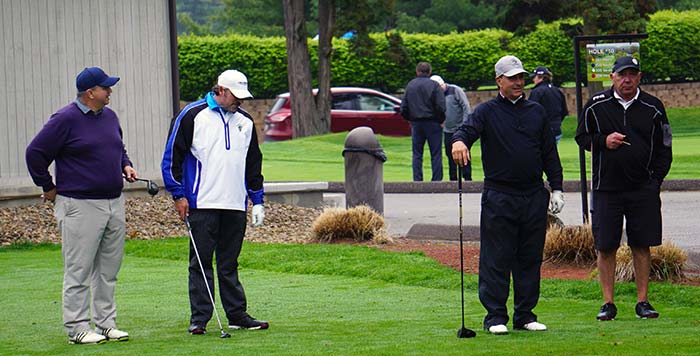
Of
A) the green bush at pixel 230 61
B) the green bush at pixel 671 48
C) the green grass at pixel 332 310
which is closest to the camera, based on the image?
the green grass at pixel 332 310

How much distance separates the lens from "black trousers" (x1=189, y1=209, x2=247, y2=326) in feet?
31.7

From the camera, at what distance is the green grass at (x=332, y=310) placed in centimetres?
871

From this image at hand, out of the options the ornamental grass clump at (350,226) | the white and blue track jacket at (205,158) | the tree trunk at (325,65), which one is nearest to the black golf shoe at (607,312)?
the white and blue track jacket at (205,158)

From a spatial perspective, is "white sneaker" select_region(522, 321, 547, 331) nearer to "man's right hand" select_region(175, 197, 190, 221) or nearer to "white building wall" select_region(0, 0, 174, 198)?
"man's right hand" select_region(175, 197, 190, 221)

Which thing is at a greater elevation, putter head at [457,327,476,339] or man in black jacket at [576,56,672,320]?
man in black jacket at [576,56,672,320]

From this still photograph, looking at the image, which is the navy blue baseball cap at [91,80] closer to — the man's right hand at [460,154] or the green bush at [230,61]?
the man's right hand at [460,154]

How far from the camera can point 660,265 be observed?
12.0 meters

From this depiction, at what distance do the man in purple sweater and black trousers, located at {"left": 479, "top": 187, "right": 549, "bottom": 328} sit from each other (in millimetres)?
2478

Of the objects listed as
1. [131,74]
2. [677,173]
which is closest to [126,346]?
[131,74]

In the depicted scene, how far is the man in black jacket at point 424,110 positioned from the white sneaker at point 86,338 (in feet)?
44.5

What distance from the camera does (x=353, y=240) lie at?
16016mm

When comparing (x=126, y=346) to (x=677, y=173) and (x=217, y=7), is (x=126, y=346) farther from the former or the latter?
(x=217, y=7)

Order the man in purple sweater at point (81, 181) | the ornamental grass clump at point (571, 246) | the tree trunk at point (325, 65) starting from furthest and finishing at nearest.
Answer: the tree trunk at point (325, 65) → the ornamental grass clump at point (571, 246) → the man in purple sweater at point (81, 181)

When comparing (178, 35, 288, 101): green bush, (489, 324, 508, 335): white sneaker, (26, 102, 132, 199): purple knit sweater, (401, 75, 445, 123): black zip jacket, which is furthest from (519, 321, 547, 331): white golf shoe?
(178, 35, 288, 101): green bush
